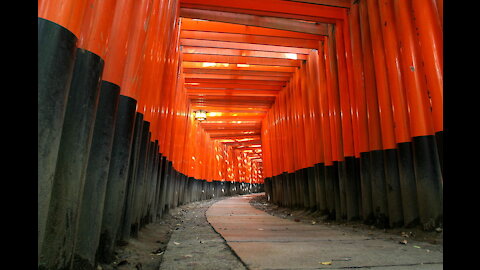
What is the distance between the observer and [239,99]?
11070mm

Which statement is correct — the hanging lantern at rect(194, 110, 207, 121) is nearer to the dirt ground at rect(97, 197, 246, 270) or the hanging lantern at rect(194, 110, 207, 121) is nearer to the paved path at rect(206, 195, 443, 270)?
the dirt ground at rect(97, 197, 246, 270)

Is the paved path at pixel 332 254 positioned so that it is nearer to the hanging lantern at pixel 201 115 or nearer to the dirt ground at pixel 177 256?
the dirt ground at pixel 177 256

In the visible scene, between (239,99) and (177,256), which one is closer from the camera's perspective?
(177,256)

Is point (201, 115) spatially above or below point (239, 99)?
below

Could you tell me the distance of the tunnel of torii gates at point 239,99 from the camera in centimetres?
144

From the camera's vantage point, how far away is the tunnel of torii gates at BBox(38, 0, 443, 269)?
1.44m

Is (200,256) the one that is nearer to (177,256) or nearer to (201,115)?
(177,256)

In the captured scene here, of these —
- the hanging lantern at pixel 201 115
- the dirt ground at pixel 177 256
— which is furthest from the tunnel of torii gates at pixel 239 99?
the hanging lantern at pixel 201 115

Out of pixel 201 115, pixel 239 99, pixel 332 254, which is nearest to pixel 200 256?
pixel 332 254

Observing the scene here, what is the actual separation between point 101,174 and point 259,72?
7.51 m

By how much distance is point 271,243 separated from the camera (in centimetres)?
274

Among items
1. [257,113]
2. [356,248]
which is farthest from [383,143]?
[257,113]

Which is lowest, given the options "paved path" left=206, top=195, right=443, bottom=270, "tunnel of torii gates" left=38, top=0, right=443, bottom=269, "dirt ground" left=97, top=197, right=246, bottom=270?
"dirt ground" left=97, top=197, right=246, bottom=270

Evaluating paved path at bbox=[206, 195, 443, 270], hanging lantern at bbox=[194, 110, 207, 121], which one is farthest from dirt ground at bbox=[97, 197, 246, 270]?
hanging lantern at bbox=[194, 110, 207, 121]
